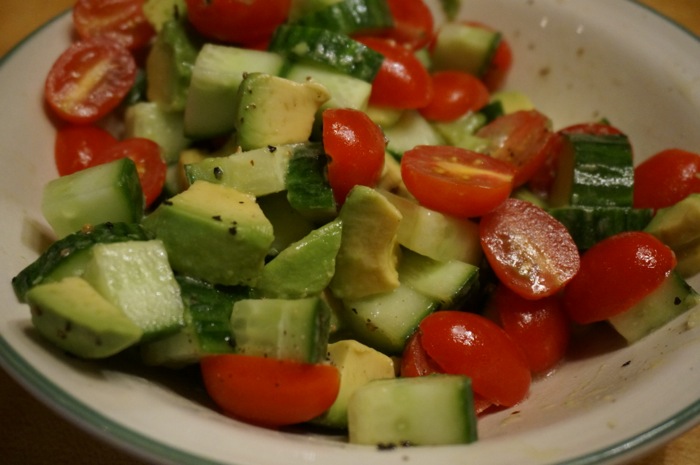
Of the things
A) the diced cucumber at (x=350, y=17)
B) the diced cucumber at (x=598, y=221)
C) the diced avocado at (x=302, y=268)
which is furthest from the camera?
the diced cucumber at (x=350, y=17)

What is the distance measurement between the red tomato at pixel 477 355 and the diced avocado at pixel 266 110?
51cm

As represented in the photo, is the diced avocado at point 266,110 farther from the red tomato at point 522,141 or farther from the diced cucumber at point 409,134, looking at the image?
the red tomato at point 522,141

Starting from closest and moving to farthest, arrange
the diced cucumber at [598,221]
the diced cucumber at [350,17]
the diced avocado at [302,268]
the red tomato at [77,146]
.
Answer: the diced avocado at [302,268] → the diced cucumber at [598,221] → the red tomato at [77,146] → the diced cucumber at [350,17]

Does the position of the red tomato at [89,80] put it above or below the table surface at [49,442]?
above

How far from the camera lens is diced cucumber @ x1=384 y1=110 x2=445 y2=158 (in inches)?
72.7

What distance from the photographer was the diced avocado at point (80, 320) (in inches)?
43.4

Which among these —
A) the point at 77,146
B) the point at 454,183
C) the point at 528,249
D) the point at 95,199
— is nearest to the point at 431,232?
the point at 454,183

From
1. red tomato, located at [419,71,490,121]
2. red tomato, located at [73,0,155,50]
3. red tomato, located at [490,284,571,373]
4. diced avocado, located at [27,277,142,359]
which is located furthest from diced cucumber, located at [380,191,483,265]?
red tomato, located at [73,0,155,50]

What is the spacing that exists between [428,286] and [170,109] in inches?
33.4

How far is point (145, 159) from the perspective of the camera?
1.73 meters

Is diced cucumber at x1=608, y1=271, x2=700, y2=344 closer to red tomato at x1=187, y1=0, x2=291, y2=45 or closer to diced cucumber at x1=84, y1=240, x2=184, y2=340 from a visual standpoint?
diced cucumber at x1=84, y1=240, x2=184, y2=340

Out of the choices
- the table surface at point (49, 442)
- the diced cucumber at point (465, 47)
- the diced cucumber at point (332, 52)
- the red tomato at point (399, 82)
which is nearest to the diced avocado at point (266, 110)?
the diced cucumber at point (332, 52)

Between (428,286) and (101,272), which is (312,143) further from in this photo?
(101,272)

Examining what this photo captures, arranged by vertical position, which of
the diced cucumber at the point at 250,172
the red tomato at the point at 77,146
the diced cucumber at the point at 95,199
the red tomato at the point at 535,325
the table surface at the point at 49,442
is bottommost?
the table surface at the point at 49,442
